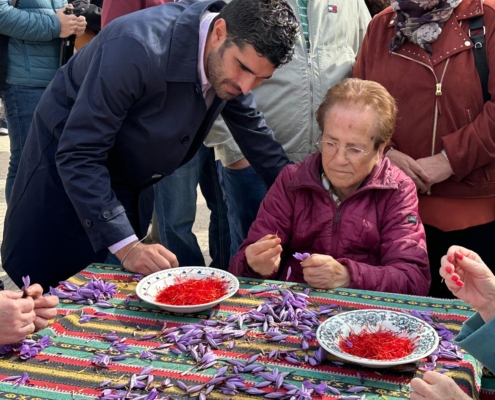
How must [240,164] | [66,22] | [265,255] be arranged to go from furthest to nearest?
[66,22]
[240,164]
[265,255]

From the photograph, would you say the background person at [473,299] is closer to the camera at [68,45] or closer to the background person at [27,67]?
the background person at [27,67]

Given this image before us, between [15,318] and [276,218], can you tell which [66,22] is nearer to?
[276,218]

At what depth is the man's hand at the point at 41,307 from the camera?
7.12ft

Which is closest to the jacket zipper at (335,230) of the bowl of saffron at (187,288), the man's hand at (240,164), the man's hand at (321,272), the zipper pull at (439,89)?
the man's hand at (321,272)

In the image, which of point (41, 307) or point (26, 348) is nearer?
point (26, 348)

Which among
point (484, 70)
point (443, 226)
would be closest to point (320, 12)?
point (484, 70)

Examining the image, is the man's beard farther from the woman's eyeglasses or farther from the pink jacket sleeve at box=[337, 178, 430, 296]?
the pink jacket sleeve at box=[337, 178, 430, 296]

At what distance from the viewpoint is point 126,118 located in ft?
9.03

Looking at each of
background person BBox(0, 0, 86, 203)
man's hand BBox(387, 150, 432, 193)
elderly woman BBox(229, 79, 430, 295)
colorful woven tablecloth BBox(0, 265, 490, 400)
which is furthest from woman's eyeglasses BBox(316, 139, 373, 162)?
background person BBox(0, 0, 86, 203)

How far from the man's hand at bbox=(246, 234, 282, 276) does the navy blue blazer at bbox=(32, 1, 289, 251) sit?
0.48 m

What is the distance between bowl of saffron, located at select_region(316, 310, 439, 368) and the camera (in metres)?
1.92

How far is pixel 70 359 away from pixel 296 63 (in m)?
2.14

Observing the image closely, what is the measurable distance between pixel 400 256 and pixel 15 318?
4.76 ft

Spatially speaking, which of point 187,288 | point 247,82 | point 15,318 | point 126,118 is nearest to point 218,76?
point 247,82
